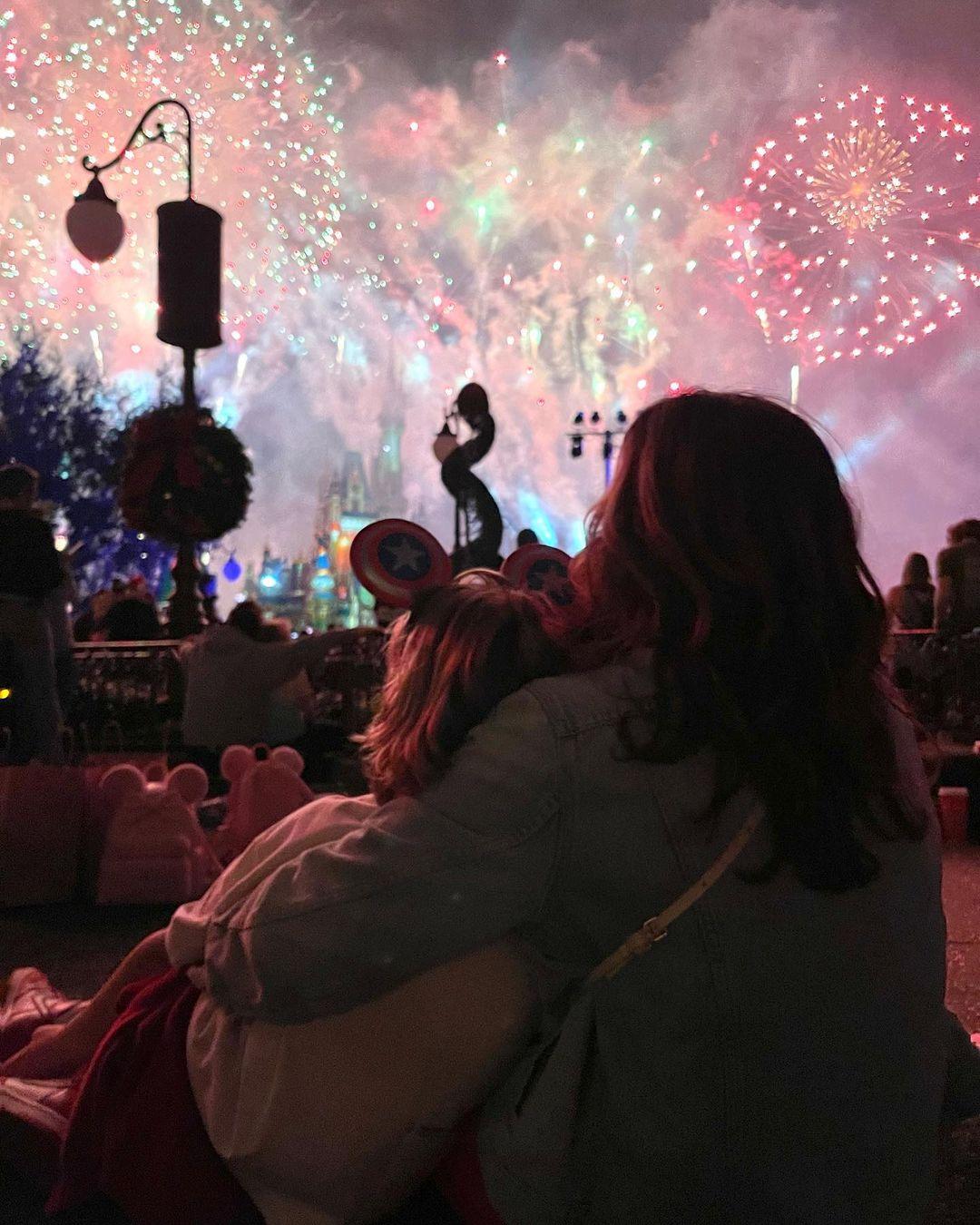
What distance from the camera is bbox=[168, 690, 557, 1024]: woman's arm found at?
1.33 meters

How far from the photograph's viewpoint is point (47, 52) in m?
23.8

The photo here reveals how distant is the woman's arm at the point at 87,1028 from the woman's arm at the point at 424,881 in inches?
26.6

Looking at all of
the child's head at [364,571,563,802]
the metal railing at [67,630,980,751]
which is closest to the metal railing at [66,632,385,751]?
the metal railing at [67,630,980,751]

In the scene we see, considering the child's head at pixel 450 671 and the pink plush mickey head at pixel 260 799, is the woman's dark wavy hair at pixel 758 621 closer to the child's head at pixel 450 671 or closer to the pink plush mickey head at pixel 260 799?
the child's head at pixel 450 671

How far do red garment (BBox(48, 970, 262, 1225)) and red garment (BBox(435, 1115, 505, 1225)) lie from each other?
1.14ft

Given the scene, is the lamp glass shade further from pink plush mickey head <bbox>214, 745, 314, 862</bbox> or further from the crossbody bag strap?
the crossbody bag strap

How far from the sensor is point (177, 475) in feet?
26.8

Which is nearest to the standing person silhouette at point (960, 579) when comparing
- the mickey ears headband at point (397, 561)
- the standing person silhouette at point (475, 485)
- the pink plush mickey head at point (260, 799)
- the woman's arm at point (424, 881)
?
the standing person silhouette at point (475, 485)

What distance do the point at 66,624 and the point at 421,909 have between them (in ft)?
17.2

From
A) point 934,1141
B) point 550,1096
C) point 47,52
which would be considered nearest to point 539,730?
point 550,1096

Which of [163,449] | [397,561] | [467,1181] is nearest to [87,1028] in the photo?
Result: [467,1181]

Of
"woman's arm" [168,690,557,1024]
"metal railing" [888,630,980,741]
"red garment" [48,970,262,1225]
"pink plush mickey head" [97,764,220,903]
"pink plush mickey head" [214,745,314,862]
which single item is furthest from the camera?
"metal railing" [888,630,980,741]

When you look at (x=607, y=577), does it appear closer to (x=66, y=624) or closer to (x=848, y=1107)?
(x=848, y=1107)

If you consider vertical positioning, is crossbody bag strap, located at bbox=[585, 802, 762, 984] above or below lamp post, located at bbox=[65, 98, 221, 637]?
below
